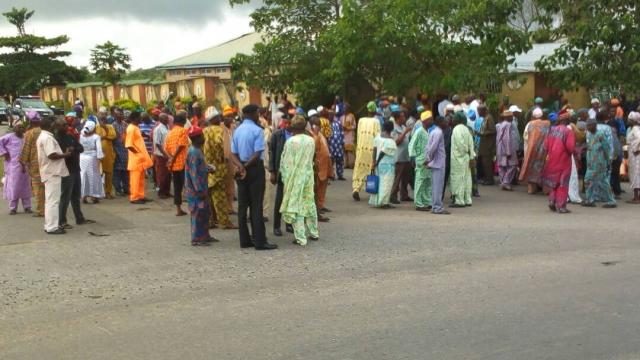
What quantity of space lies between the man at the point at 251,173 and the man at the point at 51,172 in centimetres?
284

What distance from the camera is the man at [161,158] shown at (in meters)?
14.2

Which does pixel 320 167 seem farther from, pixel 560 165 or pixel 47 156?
pixel 47 156

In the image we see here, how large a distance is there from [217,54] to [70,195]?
37715 millimetres

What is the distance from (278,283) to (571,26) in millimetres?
12270

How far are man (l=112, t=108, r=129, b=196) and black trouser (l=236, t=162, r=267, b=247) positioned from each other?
586 centimetres

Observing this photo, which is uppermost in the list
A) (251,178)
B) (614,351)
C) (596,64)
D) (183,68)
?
(183,68)

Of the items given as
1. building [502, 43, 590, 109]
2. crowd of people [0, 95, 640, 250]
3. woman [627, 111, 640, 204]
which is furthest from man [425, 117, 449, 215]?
building [502, 43, 590, 109]

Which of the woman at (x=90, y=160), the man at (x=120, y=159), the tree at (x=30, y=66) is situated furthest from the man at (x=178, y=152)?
the tree at (x=30, y=66)

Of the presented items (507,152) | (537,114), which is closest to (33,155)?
(507,152)

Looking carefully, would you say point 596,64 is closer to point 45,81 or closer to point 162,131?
point 162,131

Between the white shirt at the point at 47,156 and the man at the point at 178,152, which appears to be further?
the man at the point at 178,152

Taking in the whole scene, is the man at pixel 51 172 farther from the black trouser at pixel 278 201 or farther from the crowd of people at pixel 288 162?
the black trouser at pixel 278 201

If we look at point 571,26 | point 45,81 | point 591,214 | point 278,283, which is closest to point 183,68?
point 45,81

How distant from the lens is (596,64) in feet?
54.5
